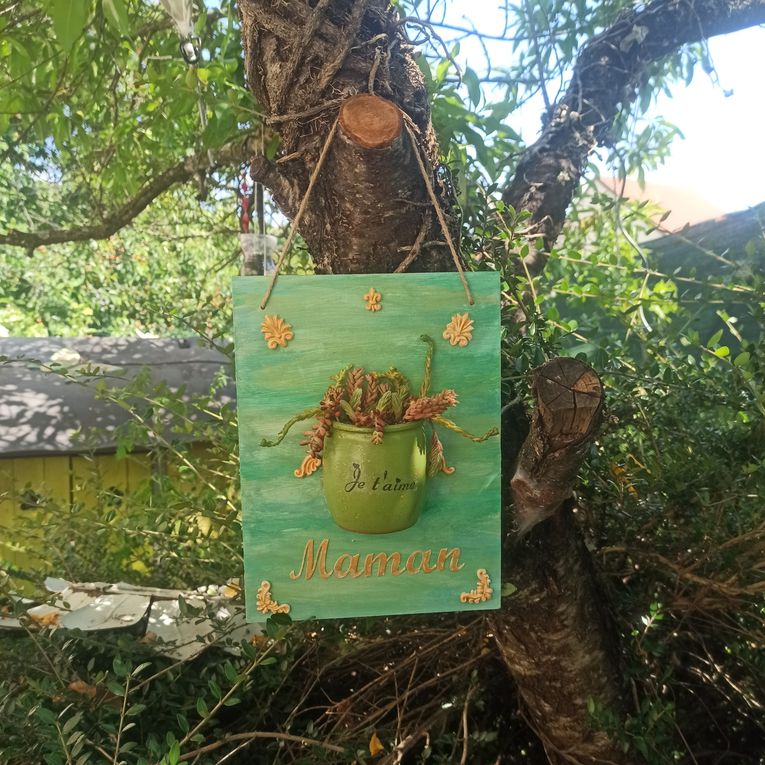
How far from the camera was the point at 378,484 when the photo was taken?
65 centimetres

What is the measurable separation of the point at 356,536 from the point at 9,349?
206 centimetres

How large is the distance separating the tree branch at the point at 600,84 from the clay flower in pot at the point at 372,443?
75 centimetres

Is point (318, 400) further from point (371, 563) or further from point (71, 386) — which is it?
point (71, 386)

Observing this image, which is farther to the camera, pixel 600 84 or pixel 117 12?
pixel 600 84

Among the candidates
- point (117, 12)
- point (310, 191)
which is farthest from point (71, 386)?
point (310, 191)

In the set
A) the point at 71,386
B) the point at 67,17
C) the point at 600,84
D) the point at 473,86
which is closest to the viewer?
the point at 67,17

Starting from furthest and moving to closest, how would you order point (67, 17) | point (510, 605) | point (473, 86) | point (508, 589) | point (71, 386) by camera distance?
point (71, 386) → point (473, 86) → point (510, 605) → point (508, 589) → point (67, 17)

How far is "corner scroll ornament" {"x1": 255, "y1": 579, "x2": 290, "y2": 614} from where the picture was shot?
0.67m

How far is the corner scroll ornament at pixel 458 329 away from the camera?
0.67 meters

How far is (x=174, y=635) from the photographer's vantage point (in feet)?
3.76

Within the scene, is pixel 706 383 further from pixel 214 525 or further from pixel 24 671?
pixel 24 671

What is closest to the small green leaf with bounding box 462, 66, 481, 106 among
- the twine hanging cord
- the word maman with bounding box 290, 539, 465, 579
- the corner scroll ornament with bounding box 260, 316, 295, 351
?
the twine hanging cord

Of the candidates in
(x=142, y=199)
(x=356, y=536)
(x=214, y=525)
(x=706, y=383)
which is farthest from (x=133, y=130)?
(x=706, y=383)

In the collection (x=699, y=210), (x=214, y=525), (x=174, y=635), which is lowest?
(x=174, y=635)
